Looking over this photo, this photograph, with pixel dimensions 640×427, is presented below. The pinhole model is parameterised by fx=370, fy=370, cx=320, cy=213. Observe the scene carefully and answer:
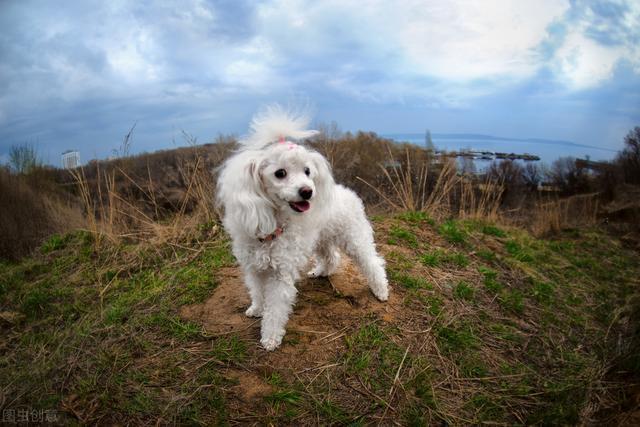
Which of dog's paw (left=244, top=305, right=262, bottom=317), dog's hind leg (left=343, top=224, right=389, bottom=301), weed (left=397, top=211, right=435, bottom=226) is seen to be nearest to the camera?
dog's paw (left=244, top=305, right=262, bottom=317)

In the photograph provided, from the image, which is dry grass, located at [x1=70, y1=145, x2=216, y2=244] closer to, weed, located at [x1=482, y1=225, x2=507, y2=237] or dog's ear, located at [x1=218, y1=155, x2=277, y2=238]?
dog's ear, located at [x1=218, y1=155, x2=277, y2=238]

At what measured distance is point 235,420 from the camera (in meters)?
2.25

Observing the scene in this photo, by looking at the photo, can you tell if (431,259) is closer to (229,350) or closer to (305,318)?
(305,318)

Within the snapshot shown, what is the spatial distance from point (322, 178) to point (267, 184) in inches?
17.5

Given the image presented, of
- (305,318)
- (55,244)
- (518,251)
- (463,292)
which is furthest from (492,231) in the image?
(55,244)

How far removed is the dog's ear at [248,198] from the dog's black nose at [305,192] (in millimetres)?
303

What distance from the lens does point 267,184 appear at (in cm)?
262

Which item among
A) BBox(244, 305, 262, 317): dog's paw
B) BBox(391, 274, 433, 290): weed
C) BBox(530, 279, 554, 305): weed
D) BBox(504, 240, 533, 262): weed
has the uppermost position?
BBox(504, 240, 533, 262): weed

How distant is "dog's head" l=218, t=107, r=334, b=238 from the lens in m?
2.51

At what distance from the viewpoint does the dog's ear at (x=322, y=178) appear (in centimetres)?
A: 280

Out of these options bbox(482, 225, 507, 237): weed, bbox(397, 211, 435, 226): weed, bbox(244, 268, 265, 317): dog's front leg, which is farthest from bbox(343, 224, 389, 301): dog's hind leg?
bbox(482, 225, 507, 237): weed

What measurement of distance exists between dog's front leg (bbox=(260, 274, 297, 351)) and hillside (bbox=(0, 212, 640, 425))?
103 millimetres

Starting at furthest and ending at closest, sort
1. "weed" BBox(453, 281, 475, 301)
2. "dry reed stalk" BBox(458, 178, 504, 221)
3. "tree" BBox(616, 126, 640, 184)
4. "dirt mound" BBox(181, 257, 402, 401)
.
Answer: "tree" BBox(616, 126, 640, 184), "dry reed stalk" BBox(458, 178, 504, 221), "weed" BBox(453, 281, 475, 301), "dirt mound" BBox(181, 257, 402, 401)

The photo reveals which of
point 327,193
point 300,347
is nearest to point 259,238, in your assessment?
point 327,193
